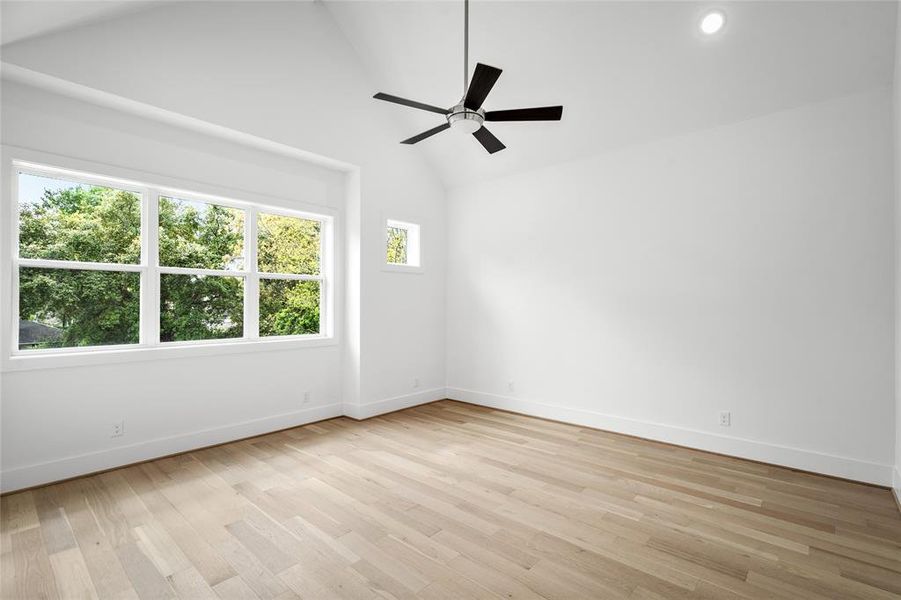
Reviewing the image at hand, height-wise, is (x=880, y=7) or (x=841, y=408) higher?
(x=880, y=7)

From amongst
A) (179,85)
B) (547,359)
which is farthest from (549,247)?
(179,85)

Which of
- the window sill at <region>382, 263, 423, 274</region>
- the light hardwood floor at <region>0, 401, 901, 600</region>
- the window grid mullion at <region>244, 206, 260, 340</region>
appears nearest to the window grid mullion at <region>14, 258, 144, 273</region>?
the window grid mullion at <region>244, 206, 260, 340</region>

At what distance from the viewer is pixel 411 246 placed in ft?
19.1

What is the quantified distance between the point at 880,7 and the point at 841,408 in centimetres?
282

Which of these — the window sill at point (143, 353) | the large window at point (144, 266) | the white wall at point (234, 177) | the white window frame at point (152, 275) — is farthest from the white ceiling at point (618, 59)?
the window sill at point (143, 353)

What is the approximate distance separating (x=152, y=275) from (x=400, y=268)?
2581 mm

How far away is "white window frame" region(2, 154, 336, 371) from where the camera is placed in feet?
9.97

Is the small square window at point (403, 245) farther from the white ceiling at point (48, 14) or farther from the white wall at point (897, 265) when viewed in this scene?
the white wall at point (897, 265)

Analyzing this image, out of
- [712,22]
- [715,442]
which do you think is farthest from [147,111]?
[715,442]

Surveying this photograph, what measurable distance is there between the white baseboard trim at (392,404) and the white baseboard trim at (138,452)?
44 centimetres

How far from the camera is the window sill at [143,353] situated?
3.06 metres

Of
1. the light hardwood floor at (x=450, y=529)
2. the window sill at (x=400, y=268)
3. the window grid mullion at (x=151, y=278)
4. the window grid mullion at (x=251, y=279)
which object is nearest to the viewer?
the light hardwood floor at (x=450, y=529)

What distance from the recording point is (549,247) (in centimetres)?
507

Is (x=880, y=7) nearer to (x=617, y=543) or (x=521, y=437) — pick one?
(x=617, y=543)
